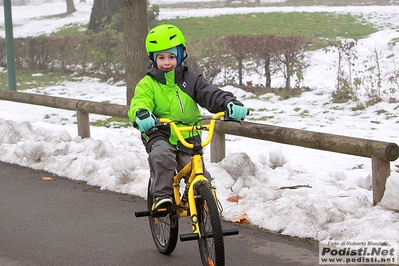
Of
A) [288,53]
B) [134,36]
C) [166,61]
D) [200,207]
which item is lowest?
[288,53]

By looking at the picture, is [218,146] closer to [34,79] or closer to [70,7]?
[34,79]

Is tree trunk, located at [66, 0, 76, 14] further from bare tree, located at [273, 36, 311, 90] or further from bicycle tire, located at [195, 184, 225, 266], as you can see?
bicycle tire, located at [195, 184, 225, 266]

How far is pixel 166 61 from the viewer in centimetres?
571

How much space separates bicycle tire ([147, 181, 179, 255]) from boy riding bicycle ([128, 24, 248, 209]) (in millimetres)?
257

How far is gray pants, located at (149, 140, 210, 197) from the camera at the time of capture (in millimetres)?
5574

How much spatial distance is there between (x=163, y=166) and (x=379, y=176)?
2210 mm

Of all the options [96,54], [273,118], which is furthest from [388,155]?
[96,54]

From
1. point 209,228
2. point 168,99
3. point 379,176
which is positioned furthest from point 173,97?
point 379,176

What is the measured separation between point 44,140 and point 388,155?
568cm

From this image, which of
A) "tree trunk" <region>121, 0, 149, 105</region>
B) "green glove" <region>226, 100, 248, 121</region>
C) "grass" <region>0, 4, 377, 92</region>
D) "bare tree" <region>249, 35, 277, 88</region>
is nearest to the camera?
"green glove" <region>226, 100, 248, 121</region>

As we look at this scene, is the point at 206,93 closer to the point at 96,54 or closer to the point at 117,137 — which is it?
the point at 117,137

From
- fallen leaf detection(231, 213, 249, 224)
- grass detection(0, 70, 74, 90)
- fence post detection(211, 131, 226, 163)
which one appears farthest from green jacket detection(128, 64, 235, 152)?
grass detection(0, 70, 74, 90)

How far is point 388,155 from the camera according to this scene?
261 inches

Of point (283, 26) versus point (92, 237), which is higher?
point (92, 237)
